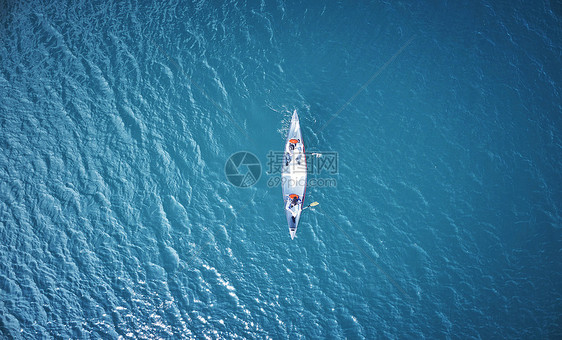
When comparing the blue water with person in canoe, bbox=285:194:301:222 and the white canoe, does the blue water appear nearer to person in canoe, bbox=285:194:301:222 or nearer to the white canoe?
the white canoe

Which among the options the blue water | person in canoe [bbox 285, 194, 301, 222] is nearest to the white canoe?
person in canoe [bbox 285, 194, 301, 222]

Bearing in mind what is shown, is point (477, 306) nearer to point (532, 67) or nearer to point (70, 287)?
point (532, 67)

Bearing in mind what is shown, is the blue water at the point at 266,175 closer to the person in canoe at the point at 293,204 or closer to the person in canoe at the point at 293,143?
the person in canoe at the point at 293,204

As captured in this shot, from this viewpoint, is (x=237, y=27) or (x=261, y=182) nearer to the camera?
(x=261, y=182)

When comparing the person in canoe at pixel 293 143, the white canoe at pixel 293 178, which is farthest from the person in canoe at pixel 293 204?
the person in canoe at pixel 293 143

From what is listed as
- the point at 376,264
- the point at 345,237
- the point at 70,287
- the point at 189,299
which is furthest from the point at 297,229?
the point at 70,287

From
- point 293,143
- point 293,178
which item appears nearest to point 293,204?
point 293,178
